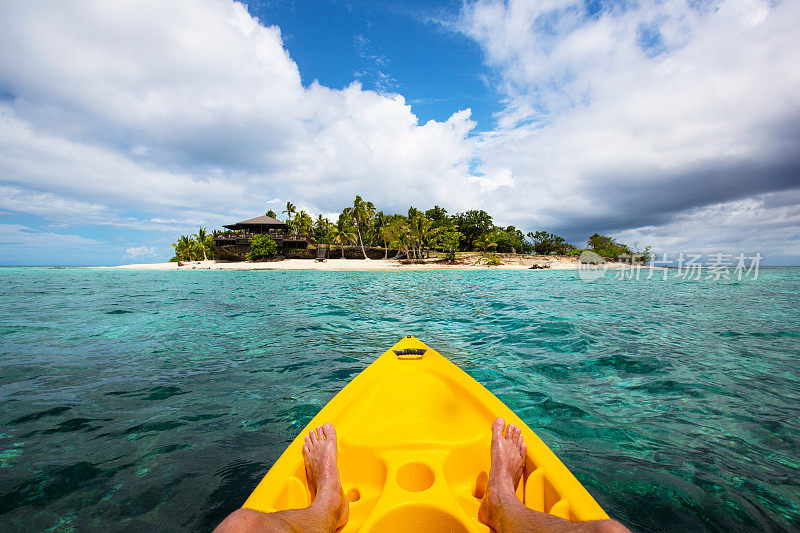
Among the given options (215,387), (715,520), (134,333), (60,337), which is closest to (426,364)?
(715,520)

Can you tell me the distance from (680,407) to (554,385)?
1309 mm

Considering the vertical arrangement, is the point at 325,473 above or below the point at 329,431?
below

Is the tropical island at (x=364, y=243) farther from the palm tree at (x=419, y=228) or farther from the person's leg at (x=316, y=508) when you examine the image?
the person's leg at (x=316, y=508)

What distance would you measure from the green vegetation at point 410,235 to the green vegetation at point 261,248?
6.1 inches

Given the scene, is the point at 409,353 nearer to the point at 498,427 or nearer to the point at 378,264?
the point at 498,427

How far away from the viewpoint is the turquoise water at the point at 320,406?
2162mm

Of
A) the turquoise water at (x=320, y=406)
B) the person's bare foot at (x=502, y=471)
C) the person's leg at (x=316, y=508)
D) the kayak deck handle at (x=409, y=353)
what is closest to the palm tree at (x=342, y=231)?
the turquoise water at (x=320, y=406)

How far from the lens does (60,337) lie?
668cm

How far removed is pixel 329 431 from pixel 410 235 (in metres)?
44.2

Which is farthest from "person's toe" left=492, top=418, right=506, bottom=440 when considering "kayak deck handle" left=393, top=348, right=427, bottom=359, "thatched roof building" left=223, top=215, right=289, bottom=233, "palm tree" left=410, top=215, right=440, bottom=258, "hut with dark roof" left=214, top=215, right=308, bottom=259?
"thatched roof building" left=223, top=215, right=289, bottom=233

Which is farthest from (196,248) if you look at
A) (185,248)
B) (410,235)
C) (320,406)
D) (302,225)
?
(320,406)

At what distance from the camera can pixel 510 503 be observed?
1731 mm

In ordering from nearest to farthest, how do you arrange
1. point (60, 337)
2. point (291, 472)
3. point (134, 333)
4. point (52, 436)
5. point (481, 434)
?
point (291, 472)
point (481, 434)
point (52, 436)
point (60, 337)
point (134, 333)

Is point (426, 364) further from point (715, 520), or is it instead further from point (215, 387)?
point (215, 387)
